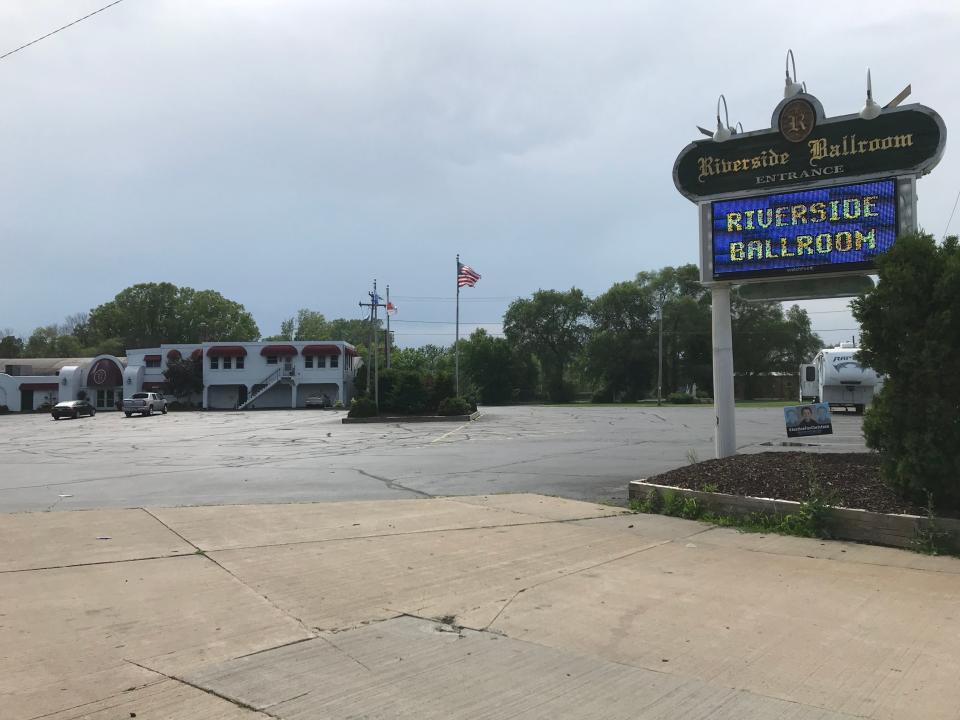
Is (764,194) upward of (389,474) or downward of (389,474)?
upward

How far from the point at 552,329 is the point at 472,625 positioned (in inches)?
3672

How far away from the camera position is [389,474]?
14.3 meters

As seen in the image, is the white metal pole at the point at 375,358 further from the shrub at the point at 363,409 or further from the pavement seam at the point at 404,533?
the pavement seam at the point at 404,533

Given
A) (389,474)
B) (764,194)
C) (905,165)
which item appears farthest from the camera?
(389,474)

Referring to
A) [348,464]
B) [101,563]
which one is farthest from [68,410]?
[101,563]

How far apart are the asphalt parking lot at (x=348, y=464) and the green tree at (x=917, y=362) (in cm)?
405

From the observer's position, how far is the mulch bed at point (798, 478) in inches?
314

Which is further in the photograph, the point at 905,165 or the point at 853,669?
the point at 905,165

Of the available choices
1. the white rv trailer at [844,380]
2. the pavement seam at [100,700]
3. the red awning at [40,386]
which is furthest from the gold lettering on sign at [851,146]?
the red awning at [40,386]

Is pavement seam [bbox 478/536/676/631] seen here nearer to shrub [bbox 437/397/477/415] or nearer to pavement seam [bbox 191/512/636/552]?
pavement seam [bbox 191/512/636/552]

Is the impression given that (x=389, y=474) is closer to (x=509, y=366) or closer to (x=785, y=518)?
(x=785, y=518)

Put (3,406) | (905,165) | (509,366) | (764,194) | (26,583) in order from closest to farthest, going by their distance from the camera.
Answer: (26,583) < (905,165) < (764,194) < (3,406) < (509,366)

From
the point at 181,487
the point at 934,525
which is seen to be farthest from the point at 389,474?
the point at 934,525

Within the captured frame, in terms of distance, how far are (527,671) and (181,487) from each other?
33.1 ft
